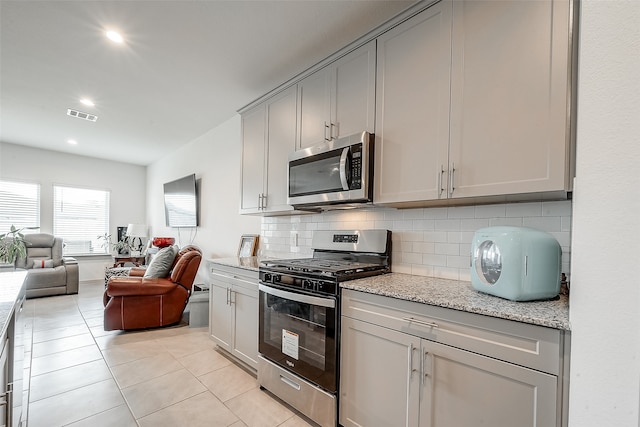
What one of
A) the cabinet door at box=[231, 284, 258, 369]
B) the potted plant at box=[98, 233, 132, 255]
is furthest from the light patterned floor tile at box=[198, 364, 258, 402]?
the potted plant at box=[98, 233, 132, 255]

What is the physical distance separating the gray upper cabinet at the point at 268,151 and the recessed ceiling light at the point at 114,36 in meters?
1.16

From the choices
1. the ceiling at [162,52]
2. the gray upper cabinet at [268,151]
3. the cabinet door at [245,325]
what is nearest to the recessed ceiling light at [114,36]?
the ceiling at [162,52]

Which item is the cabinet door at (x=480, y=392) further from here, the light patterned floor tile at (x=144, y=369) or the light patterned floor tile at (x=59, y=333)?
the light patterned floor tile at (x=59, y=333)

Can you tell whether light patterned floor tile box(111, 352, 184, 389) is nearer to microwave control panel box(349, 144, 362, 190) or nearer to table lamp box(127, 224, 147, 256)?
microwave control panel box(349, 144, 362, 190)

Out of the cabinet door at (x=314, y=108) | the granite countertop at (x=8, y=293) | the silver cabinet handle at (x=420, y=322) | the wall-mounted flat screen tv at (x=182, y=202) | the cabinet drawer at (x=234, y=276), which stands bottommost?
the cabinet drawer at (x=234, y=276)

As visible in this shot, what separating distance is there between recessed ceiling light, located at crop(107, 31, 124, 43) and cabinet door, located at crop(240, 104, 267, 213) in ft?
3.80

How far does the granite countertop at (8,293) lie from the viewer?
1.01 meters

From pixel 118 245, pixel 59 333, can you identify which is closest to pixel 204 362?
pixel 59 333

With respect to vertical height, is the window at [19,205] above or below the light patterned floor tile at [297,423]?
above

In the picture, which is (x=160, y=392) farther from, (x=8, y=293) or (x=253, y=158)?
(x=253, y=158)

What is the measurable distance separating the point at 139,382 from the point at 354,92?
9.02 feet

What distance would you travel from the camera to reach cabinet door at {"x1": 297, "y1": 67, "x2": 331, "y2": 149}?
88.3 inches

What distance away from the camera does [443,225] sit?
6.28 ft

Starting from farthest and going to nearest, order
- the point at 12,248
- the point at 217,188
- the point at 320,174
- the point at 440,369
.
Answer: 1. the point at 12,248
2. the point at 217,188
3. the point at 320,174
4. the point at 440,369
